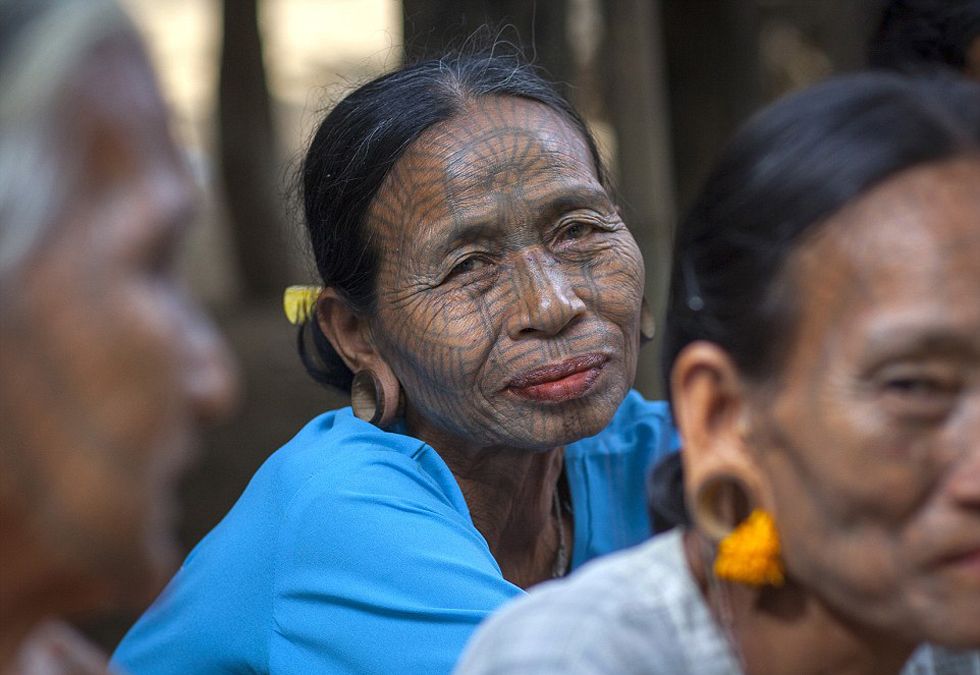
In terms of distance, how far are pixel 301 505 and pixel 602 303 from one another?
0.84 metres

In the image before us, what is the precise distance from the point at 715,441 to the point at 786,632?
293 mm

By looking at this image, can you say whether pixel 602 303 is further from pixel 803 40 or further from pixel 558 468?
pixel 803 40

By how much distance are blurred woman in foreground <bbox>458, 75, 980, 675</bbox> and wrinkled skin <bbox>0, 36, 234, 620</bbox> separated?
→ 55cm

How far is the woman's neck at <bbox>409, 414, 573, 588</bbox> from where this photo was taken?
317 cm

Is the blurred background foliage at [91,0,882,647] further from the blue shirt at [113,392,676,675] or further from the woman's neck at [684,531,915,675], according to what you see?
the woman's neck at [684,531,915,675]

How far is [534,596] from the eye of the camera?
1.81 m

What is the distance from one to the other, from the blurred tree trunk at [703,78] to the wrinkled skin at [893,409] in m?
4.79

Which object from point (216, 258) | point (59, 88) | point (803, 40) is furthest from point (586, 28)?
point (216, 258)

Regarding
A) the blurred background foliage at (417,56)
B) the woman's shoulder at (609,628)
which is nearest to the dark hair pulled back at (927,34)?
the blurred background foliage at (417,56)

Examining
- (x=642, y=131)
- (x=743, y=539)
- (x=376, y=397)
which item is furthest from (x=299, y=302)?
(x=642, y=131)

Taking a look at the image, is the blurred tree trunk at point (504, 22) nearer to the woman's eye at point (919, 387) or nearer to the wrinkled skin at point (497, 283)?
the wrinkled skin at point (497, 283)

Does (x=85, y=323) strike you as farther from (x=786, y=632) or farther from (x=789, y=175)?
(x=786, y=632)

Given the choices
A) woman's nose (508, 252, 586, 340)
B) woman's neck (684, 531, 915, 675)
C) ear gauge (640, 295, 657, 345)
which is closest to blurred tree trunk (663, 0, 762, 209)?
ear gauge (640, 295, 657, 345)

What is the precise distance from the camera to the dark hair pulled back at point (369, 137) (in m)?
3.09
